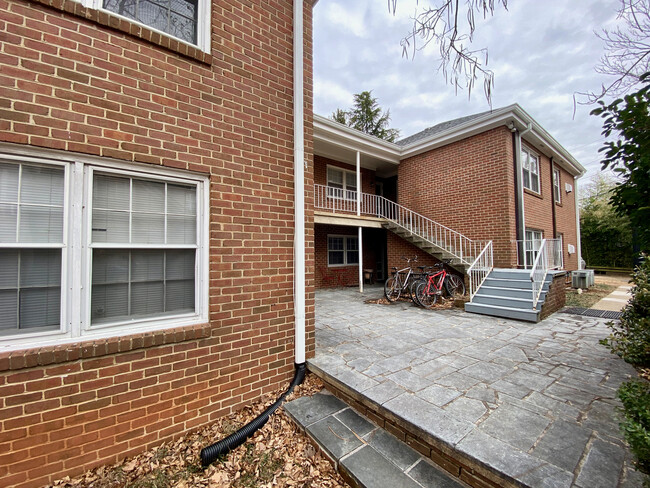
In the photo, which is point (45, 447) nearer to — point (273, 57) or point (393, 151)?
point (273, 57)

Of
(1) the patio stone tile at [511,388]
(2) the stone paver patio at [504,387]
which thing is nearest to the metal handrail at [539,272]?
(2) the stone paver patio at [504,387]

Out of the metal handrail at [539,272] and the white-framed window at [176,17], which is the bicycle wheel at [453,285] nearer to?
the metal handrail at [539,272]

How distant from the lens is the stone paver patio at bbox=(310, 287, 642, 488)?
5.24 feet

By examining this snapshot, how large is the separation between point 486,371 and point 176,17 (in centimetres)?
476

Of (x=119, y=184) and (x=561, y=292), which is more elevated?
(x=119, y=184)

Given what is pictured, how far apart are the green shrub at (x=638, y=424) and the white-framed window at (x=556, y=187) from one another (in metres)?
11.5

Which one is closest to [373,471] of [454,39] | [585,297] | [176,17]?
[454,39]

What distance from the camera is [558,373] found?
2830 millimetres

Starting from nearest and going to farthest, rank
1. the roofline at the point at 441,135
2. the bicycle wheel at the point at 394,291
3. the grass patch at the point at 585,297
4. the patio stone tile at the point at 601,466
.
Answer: the patio stone tile at the point at 601,466 < the grass patch at the point at 585,297 < the bicycle wheel at the point at 394,291 < the roofline at the point at 441,135

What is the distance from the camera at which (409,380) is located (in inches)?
102

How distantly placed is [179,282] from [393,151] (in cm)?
927

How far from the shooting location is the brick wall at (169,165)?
5.93ft

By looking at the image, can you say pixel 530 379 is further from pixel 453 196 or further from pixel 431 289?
pixel 453 196

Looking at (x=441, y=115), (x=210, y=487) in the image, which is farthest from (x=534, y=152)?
(x=210, y=487)
